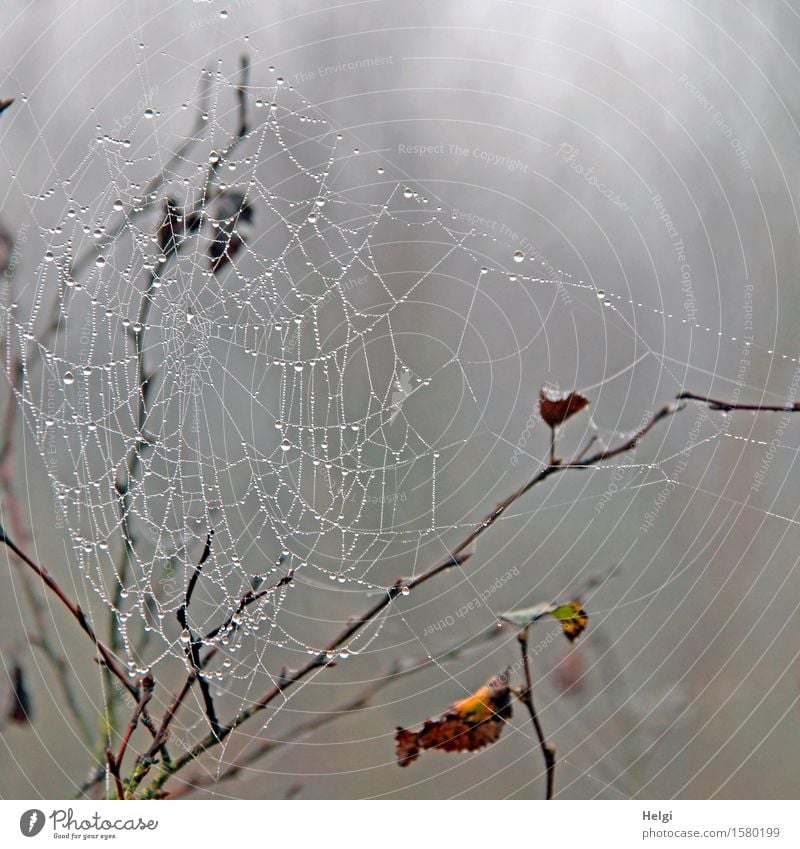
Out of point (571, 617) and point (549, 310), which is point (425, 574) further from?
point (549, 310)

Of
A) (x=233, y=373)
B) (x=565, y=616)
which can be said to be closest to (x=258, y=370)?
(x=233, y=373)

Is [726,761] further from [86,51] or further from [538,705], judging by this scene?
[86,51]

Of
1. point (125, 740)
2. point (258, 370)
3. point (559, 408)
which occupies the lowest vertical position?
point (125, 740)

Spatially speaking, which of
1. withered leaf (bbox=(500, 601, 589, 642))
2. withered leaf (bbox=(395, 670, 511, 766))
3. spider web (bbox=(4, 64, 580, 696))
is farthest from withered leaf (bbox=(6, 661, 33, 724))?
withered leaf (bbox=(500, 601, 589, 642))

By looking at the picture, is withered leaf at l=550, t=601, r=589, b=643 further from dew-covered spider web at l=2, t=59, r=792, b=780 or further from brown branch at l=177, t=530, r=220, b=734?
brown branch at l=177, t=530, r=220, b=734

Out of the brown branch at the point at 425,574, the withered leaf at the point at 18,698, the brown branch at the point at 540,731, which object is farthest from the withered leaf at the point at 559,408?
the withered leaf at the point at 18,698

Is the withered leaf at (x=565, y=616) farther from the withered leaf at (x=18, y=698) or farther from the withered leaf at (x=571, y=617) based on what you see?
the withered leaf at (x=18, y=698)
